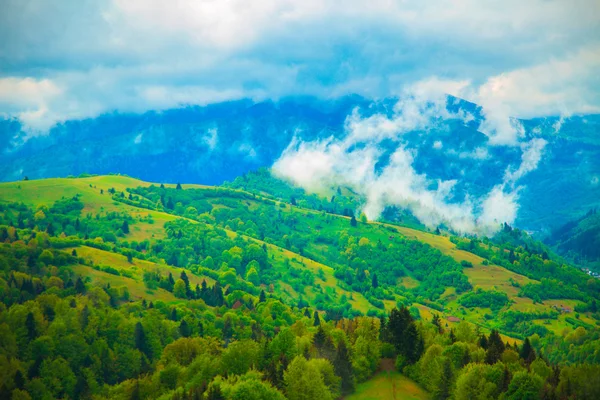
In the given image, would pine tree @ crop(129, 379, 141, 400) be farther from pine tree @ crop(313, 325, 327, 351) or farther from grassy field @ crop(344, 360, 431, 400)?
grassy field @ crop(344, 360, 431, 400)

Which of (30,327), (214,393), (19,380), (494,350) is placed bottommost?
(19,380)

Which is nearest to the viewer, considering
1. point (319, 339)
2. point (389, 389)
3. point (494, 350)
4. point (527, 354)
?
point (389, 389)

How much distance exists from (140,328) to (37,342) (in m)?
29.6

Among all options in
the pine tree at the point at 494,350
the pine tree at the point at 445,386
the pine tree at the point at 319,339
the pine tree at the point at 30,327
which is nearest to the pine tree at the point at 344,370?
the pine tree at the point at 319,339

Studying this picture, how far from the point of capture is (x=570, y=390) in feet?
416

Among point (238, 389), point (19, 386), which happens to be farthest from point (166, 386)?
point (19, 386)

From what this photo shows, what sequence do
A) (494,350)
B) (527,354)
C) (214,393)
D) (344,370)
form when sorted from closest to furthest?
(214,393) → (344,370) → (494,350) → (527,354)

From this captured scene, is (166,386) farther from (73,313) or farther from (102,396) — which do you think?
(73,313)

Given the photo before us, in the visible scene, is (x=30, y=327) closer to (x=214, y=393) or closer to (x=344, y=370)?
(x=214, y=393)

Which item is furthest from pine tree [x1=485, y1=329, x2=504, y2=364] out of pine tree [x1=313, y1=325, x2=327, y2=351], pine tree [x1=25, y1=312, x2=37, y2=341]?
pine tree [x1=25, y1=312, x2=37, y2=341]

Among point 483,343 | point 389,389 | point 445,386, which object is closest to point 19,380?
point 389,389

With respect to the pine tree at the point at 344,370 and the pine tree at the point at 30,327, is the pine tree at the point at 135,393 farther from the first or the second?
the pine tree at the point at 30,327

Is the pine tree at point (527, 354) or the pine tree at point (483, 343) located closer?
the pine tree at point (527, 354)

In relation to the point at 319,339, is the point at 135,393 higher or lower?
lower
